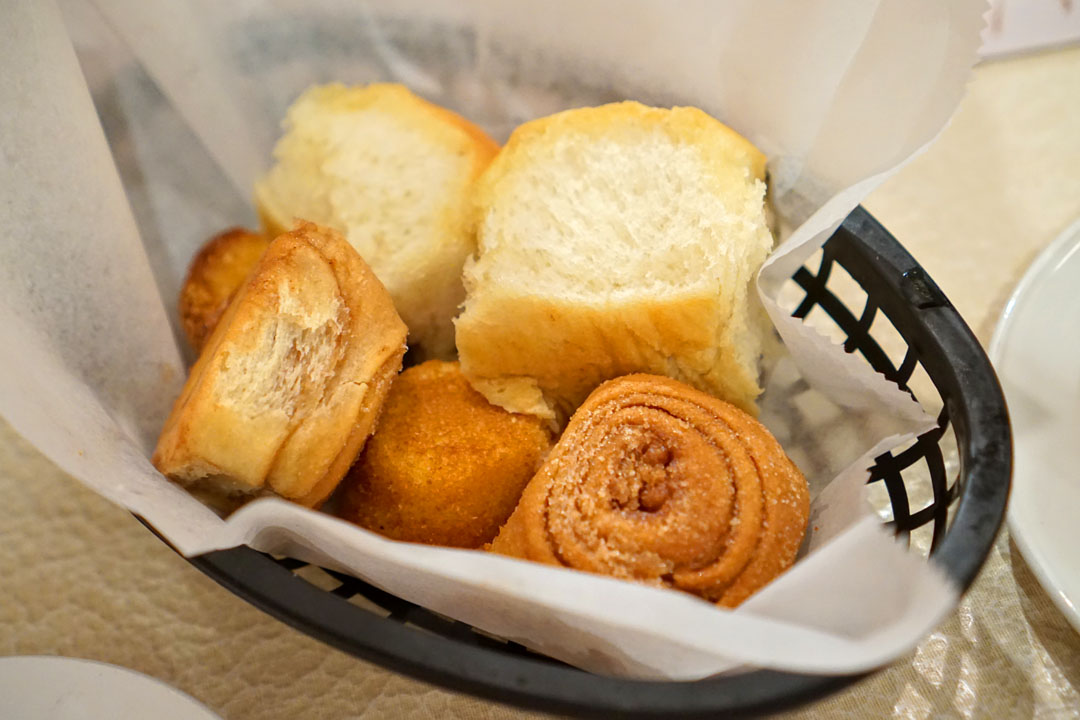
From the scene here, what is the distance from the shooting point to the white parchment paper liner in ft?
1.41

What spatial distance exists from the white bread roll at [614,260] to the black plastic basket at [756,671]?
114mm

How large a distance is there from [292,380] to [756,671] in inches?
15.5

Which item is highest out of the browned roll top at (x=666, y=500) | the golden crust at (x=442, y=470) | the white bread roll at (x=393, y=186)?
the white bread roll at (x=393, y=186)

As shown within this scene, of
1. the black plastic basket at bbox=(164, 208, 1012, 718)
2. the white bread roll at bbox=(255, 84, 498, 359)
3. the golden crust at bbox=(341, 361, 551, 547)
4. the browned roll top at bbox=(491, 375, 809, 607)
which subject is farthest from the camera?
the white bread roll at bbox=(255, 84, 498, 359)

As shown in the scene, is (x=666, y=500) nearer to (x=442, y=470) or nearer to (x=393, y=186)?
(x=442, y=470)

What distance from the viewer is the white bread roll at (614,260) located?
67 centimetres

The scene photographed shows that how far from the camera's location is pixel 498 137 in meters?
0.94

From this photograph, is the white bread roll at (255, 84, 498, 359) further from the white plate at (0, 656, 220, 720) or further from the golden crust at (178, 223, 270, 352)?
the white plate at (0, 656, 220, 720)

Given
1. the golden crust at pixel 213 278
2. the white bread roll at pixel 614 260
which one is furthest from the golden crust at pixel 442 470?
the golden crust at pixel 213 278

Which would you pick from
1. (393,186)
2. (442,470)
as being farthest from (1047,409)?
(393,186)

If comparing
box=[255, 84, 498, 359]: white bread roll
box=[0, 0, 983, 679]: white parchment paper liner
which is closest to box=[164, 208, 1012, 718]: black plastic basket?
box=[0, 0, 983, 679]: white parchment paper liner

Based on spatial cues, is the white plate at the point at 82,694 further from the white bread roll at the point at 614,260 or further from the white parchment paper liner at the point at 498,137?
the white bread roll at the point at 614,260

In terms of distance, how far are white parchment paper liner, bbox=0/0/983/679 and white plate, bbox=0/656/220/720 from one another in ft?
0.44

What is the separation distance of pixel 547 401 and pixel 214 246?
425mm
